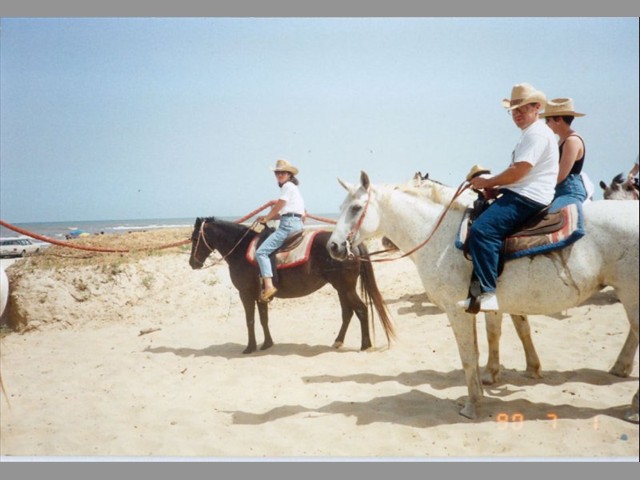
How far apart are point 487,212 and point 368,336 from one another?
2613mm

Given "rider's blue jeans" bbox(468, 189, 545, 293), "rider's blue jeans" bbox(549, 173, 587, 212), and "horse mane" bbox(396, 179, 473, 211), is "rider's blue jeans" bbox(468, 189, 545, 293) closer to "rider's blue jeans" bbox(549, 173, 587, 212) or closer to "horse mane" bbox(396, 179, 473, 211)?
"rider's blue jeans" bbox(549, 173, 587, 212)

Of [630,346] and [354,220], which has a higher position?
[354,220]

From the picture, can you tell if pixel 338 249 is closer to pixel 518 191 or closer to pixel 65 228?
pixel 518 191

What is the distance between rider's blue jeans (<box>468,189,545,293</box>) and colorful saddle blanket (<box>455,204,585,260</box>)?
0.07 metres

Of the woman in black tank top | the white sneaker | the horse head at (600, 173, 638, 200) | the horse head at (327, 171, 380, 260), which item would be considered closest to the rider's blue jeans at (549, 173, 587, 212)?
the woman in black tank top

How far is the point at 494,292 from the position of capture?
3.12m

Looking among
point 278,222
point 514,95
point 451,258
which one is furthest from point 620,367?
point 278,222

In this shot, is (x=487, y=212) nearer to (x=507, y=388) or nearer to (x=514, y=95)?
(x=514, y=95)

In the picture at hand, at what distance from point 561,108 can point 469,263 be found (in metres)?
1.52

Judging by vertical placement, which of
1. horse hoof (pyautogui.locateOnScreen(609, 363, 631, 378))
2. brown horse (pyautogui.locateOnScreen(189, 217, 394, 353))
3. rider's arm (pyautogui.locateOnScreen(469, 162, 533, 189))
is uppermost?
rider's arm (pyautogui.locateOnScreen(469, 162, 533, 189))

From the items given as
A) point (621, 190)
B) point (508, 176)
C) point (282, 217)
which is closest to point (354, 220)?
point (508, 176)

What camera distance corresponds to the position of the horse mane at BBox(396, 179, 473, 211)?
362 centimetres

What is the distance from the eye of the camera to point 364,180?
3689 mm

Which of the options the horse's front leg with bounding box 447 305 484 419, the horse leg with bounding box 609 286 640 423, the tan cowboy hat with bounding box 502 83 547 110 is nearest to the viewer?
the horse leg with bounding box 609 286 640 423
